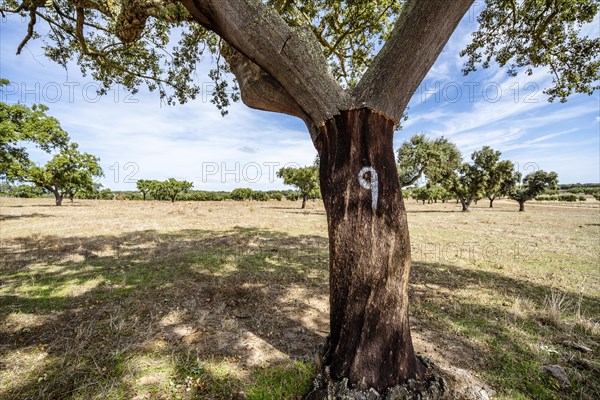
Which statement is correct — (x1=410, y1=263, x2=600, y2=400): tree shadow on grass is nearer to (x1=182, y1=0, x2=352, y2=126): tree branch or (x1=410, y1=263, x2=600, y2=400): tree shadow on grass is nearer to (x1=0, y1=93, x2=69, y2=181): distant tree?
(x1=182, y1=0, x2=352, y2=126): tree branch

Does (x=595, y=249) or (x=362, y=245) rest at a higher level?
(x=362, y=245)

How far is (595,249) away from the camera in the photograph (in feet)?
35.9

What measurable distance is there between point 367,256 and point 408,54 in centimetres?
216

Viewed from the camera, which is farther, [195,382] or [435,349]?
[435,349]

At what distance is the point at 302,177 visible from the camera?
38.7m

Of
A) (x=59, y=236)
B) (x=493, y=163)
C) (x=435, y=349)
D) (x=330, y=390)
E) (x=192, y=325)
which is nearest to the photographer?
(x=330, y=390)

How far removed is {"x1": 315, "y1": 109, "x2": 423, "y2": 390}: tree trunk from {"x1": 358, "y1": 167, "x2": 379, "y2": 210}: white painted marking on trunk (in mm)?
11

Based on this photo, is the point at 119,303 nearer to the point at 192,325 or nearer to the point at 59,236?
the point at 192,325

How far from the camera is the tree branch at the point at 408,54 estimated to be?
8.30 ft

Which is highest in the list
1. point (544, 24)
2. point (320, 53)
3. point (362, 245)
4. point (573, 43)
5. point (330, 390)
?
point (544, 24)

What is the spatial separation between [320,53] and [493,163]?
42827 millimetres

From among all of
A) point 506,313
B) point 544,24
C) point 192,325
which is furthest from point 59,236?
point 544,24

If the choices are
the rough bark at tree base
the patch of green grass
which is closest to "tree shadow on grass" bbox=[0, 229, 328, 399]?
the patch of green grass

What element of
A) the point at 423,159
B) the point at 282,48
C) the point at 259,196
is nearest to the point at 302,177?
the point at 423,159
